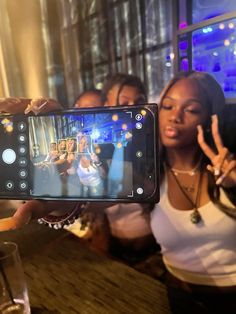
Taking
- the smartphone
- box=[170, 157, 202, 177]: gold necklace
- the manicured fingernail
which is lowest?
the manicured fingernail

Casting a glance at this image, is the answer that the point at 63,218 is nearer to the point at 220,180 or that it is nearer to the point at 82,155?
the point at 82,155

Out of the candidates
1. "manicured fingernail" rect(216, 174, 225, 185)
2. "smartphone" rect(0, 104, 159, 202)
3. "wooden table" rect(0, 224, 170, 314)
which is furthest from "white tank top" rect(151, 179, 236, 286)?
"smartphone" rect(0, 104, 159, 202)

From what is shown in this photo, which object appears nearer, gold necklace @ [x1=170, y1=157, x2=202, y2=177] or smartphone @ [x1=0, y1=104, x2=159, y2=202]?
smartphone @ [x1=0, y1=104, x2=159, y2=202]

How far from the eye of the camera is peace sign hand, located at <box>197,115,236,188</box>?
49 centimetres

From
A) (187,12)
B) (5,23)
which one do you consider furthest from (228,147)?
(5,23)

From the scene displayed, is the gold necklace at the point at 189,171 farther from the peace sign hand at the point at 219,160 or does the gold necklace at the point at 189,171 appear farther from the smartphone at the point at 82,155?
the smartphone at the point at 82,155

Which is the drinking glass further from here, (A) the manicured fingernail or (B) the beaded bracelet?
(A) the manicured fingernail

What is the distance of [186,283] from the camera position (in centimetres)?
57

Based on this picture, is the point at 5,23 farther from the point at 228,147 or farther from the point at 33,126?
the point at 228,147

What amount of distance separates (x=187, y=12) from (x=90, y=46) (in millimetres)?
267

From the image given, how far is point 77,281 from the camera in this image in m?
0.45

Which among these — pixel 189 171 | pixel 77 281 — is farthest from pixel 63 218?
pixel 189 171

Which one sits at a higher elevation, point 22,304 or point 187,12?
point 187,12

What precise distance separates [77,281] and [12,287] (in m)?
0.10
